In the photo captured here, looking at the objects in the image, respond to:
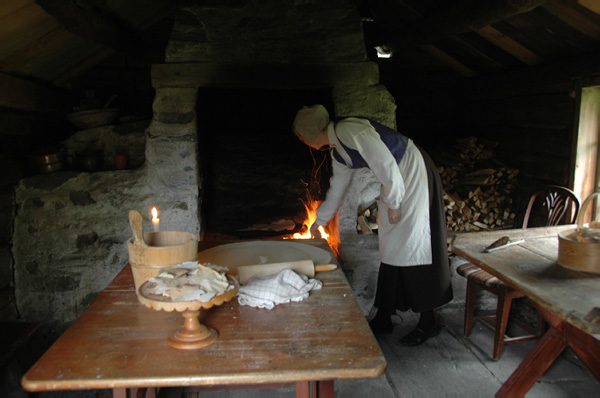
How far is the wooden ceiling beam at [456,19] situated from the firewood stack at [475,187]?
1339mm

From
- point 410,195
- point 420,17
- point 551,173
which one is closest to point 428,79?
point 420,17

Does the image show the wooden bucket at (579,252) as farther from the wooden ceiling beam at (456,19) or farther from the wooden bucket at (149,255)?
the wooden bucket at (149,255)

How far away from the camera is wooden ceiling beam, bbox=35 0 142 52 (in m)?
2.73

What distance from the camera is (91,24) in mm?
3186

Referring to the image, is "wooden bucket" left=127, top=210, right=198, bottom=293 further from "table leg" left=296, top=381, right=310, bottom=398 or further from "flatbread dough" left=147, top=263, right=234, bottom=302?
"table leg" left=296, top=381, right=310, bottom=398

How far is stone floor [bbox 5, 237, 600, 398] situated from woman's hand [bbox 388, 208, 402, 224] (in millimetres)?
978

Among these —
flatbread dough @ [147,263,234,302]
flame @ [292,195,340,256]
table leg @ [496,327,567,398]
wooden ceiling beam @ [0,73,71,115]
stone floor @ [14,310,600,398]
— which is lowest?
stone floor @ [14,310,600,398]

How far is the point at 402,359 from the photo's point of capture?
3135 millimetres

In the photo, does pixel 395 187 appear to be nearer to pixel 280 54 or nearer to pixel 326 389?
pixel 326 389

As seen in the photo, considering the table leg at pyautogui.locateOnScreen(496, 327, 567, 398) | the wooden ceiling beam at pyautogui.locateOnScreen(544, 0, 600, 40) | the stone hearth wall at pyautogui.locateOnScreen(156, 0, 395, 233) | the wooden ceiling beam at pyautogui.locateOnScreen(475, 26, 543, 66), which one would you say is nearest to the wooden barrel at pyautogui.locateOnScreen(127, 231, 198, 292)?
the table leg at pyautogui.locateOnScreen(496, 327, 567, 398)

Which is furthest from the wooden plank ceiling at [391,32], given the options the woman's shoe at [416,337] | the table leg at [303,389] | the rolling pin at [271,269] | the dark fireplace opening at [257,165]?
the table leg at [303,389]

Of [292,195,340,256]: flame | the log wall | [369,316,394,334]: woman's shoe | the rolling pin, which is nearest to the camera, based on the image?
the rolling pin

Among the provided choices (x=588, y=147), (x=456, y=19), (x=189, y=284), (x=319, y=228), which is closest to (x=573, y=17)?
(x=456, y=19)

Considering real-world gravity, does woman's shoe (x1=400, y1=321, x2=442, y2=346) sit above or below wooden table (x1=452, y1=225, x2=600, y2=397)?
below
